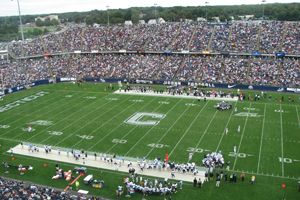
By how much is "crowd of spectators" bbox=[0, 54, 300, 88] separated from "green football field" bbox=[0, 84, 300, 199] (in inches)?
256

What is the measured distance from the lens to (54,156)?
96.3 ft

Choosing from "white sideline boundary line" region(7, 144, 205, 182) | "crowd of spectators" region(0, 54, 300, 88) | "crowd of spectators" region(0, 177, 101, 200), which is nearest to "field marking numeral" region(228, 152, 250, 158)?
"white sideline boundary line" region(7, 144, 205, 182)

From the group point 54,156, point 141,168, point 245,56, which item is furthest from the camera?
point 245,56

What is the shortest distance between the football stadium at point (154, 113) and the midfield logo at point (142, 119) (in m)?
0.22

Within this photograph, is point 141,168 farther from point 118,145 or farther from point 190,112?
point 190,112

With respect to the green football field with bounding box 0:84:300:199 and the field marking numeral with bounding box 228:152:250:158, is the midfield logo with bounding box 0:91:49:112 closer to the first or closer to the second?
the green football field with bounding box 0:84:300:199

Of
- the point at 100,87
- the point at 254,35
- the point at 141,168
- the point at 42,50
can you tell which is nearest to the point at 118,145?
the point at 141,168

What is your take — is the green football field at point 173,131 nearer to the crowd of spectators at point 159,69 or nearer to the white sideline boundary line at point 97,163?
the white sideline boundary line at point 97,163

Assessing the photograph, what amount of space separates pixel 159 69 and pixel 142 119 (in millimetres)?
21882

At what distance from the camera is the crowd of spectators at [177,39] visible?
58441 millimetres

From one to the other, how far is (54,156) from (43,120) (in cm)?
1035

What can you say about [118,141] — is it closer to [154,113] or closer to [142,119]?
[142,119]

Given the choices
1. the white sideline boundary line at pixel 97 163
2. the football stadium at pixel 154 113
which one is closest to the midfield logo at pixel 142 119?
the football stadium at pixel 154 113

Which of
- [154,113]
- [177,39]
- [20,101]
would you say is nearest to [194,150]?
[154,113]
